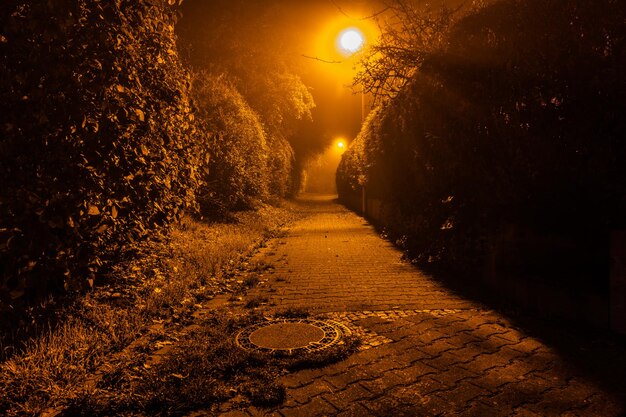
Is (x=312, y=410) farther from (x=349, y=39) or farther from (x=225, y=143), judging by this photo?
(x=225, y=143)

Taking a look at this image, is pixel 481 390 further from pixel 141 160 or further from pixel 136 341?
pixel 141 160

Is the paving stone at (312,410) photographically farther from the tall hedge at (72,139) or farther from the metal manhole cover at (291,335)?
the tall hedge at (72,139)

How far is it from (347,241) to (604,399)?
29.6ft

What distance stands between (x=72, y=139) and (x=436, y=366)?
163 inches

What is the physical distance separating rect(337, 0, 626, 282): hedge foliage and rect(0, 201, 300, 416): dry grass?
3.98 metres

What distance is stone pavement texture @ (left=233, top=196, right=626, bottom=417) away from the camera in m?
3.15

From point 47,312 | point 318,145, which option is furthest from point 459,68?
point 318,145

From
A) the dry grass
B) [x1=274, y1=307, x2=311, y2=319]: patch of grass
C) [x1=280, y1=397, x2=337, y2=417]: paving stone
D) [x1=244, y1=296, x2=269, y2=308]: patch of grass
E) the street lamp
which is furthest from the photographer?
the street lamp

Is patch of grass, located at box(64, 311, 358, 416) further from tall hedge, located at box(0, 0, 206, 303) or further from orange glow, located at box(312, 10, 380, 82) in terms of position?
orange glow, located at box(312, 10, 380, 82)

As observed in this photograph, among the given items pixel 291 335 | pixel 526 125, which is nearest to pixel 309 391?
pixel 291 335

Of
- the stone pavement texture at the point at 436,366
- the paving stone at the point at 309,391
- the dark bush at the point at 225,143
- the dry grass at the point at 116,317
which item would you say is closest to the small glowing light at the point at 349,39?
the dark bush at the point at 225,143

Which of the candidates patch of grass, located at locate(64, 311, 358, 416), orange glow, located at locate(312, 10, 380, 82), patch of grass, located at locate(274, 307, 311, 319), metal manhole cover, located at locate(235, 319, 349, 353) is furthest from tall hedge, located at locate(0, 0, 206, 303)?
orange glow, located at locate(312, 10, 380, 82)

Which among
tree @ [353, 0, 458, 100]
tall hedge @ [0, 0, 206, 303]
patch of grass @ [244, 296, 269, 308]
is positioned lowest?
patch of grass @ [244, 296, 269, 308]

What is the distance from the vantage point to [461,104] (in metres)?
6.28
